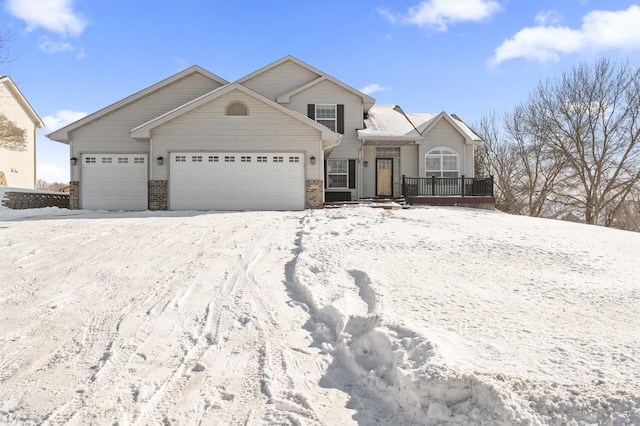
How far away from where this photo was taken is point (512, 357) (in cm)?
350

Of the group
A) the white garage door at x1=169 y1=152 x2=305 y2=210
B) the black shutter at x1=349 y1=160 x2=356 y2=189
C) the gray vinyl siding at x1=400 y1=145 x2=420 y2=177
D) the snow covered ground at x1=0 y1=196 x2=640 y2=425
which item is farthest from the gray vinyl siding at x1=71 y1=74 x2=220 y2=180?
the snow covered ground at x1=0 y1=196 x2=640 y2=425

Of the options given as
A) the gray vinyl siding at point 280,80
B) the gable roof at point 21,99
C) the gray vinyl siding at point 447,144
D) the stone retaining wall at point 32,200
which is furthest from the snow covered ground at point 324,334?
the gable roof at point 21,99

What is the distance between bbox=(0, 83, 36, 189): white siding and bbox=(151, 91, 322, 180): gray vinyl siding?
14.5 meters

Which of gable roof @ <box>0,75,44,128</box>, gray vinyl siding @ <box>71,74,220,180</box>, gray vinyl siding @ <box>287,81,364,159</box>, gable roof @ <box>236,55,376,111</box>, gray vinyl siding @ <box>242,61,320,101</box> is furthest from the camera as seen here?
gable roof @ <box>0,75,44,128</box>

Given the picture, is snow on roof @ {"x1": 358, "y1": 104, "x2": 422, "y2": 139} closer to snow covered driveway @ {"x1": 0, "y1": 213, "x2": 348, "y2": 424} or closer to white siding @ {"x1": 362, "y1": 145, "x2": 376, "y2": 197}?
white siding @ {"x1": 362, "y1": 145, "x2": 376, "y2": 197}

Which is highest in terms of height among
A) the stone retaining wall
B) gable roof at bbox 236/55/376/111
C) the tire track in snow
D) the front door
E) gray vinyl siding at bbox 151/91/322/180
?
gable roof at bbox 236/55/376/111

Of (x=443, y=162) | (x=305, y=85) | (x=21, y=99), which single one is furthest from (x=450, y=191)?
(x=21, y=99)

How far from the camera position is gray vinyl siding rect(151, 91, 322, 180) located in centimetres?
1584

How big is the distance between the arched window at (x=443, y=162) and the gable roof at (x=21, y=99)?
77.2ft

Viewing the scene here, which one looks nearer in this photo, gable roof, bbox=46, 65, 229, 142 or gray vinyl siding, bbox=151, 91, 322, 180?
gray vinyl siding, bbox=151, 91, 322, 180

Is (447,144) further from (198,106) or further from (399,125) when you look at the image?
(198,106)

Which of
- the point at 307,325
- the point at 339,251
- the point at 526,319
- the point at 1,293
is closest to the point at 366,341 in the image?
the point at 307,325

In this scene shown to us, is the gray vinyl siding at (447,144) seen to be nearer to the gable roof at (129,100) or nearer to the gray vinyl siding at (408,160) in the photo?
the gray vinyl siding at (408,160)

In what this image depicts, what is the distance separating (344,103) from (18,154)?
2006 centimetres
